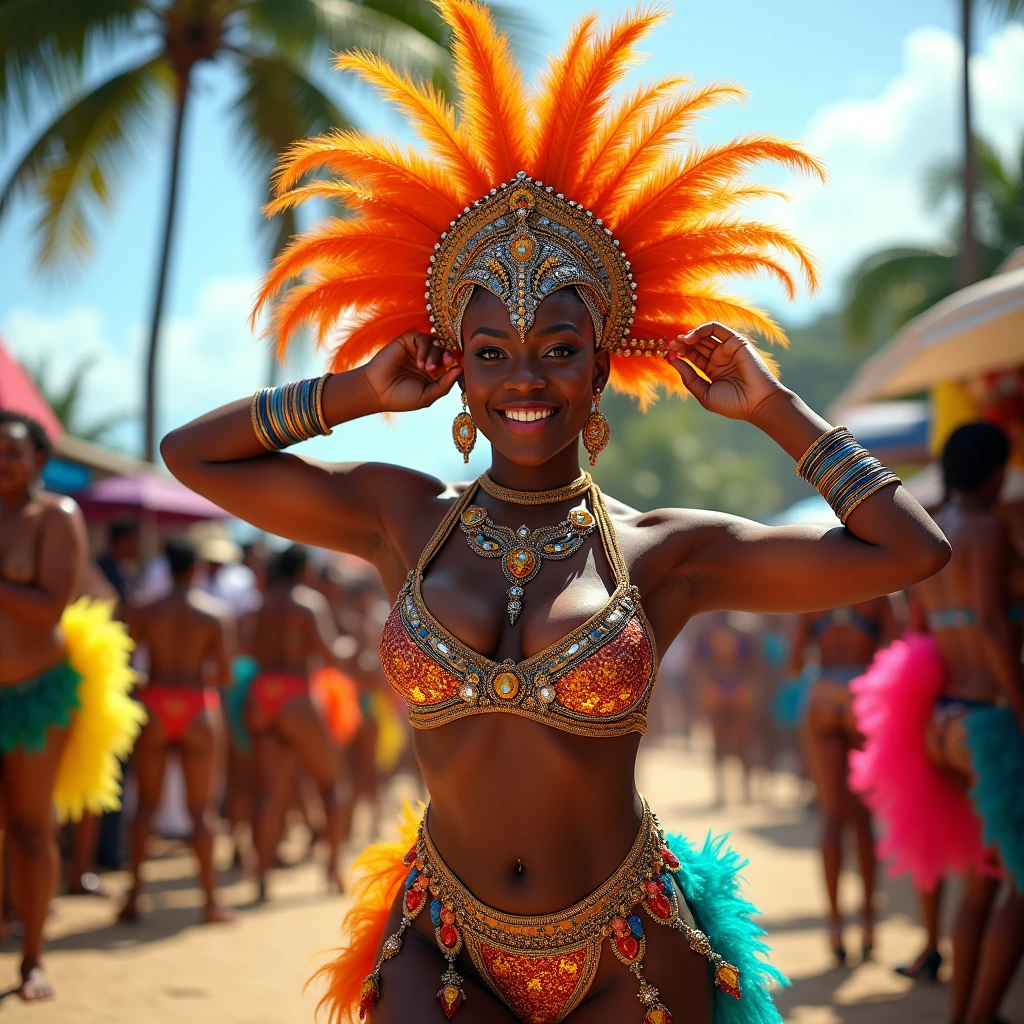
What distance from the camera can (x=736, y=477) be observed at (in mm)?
52906

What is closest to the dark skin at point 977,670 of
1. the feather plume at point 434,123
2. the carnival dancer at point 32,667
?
the feather plume at point 434,123

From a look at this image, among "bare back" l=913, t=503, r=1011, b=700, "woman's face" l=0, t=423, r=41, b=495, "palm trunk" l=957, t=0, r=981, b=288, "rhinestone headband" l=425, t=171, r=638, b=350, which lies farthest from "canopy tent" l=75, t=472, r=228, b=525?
"rhinestone headband" l=425, t=171, r=638, b=350

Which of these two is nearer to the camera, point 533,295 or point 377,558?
point 533,295

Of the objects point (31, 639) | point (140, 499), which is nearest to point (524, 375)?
point (31, 639)

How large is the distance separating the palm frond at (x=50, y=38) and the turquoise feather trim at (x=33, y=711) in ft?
36.0

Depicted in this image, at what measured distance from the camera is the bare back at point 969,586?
5336 mm

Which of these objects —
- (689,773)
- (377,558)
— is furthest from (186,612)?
(689,773)

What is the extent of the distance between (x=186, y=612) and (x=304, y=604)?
1108 millimetres

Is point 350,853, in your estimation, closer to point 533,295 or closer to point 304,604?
point 304,604

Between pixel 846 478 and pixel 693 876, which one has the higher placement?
pixel 846 478

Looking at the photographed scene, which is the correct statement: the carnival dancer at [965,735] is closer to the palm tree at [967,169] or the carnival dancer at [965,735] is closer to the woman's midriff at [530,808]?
the woman's midriff at [530,808]

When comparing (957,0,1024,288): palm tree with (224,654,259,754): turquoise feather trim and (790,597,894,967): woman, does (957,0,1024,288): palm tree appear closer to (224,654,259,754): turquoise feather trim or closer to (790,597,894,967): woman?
(790,597,894,967): woman

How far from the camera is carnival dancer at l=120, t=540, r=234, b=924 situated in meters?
8.44

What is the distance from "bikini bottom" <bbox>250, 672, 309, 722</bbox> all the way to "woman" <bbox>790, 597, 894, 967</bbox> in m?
3.88
